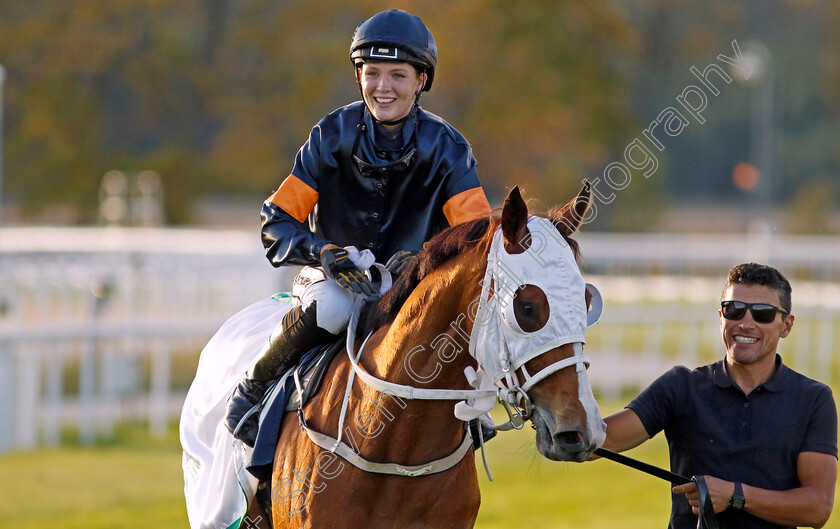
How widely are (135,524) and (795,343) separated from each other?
9034mm

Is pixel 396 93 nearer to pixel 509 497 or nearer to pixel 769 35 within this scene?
pixel 509 497

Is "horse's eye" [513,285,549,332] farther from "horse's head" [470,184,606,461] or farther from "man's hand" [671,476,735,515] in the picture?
"man's hand" [671,476,735,515]

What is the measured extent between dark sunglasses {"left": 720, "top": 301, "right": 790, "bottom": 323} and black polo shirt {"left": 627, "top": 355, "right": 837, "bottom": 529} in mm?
190

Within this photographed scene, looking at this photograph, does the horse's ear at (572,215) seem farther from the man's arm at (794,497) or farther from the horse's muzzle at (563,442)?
the man's arm at (794,497)

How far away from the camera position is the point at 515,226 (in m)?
2.89

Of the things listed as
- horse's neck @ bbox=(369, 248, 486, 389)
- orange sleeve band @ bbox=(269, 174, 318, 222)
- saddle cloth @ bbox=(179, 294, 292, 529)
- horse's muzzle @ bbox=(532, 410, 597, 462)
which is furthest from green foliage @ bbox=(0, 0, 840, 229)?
horse's muzzle @ bbox=(532, 410, 597, 462)

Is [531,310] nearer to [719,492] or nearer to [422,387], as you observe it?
[422,387]

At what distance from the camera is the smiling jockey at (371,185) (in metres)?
3.58

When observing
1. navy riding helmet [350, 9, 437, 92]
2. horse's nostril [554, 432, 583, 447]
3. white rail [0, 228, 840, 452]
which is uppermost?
navy riding helmet [350, 9, 437, 92]

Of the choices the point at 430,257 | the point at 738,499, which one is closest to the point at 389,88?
the point at 430,257

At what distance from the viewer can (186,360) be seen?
1176 cm

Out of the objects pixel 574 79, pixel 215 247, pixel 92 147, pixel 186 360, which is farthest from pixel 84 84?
pixel 186 360

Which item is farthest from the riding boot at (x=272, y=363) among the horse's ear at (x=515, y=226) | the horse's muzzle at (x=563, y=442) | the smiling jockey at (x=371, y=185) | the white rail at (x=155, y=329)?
the white rail at (x=155, y=329)

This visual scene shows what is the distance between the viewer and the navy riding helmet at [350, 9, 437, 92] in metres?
3.58
